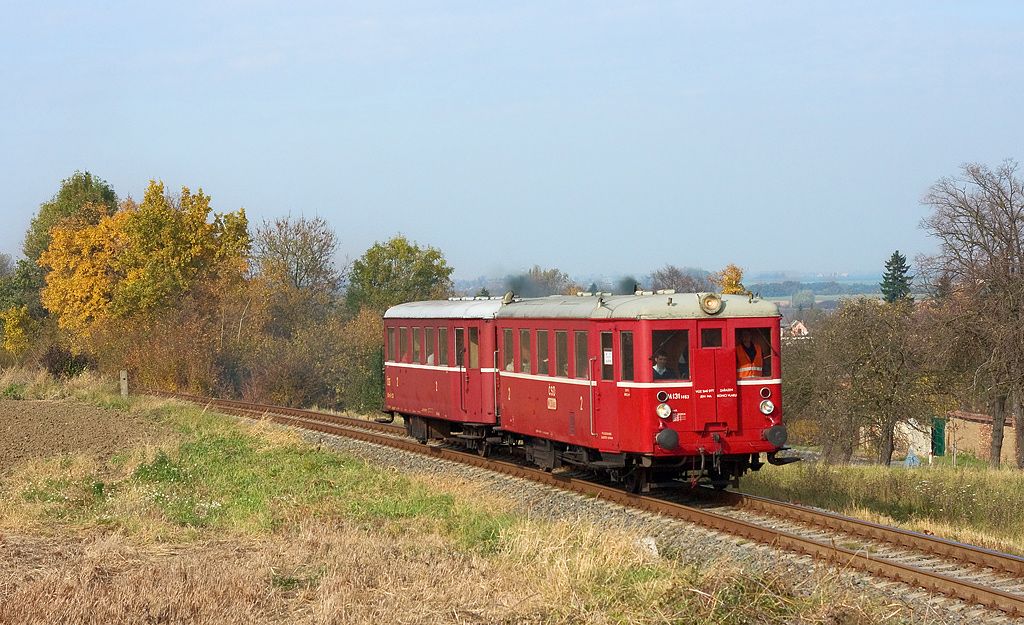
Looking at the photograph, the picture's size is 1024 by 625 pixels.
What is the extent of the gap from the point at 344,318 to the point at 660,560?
198ft

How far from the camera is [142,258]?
5122 centimetres

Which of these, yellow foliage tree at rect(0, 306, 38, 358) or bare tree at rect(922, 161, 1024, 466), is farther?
yellow foliage tree at rect(0, 306, 38, 358)

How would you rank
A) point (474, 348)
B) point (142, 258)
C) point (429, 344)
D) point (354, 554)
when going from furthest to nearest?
1. point (142, 258)
2. point (429, 344)
3. point (474, 348)
4. point (354, 554)

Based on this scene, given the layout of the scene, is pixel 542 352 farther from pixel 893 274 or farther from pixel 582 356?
pixel 893 274

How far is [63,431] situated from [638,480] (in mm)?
14652

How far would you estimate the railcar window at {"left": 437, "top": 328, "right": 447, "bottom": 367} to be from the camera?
21.9m

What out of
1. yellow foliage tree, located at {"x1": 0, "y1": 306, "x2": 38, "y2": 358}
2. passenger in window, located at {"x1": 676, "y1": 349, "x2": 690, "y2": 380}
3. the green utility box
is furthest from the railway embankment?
yellow foliage tree, located at {"x1": 0, "y1": 306, "x2": 38, "y2": 358}

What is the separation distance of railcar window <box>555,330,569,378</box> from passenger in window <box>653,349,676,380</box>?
6.63 ft

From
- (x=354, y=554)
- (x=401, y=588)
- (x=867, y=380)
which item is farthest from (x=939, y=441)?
(x=401, y=588)

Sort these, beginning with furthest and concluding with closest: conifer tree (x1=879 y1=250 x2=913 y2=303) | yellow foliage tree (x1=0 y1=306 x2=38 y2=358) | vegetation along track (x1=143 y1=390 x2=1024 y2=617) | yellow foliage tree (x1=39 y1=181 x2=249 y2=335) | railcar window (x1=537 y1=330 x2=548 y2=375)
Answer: conifer tree (x1=879 y1=250 x2=913 y2=303), yellow foliage tree (x1=0 y1=306 x2=38 y2=358), yellow foliage tree (x1=39 y1=181 x2=249 y2=335), railcar window (x1=537 y1=330 x2=548 y2=375), vegetation along track (x1=143 y1=390 x2=1024 y2=617)

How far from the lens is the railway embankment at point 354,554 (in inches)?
335

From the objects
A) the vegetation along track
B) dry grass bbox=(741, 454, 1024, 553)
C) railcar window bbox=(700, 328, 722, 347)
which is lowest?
dry grass bbox=(741, 454, 1024, 553)

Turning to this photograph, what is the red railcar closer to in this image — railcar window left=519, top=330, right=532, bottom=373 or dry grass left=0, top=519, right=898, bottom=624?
railcar window left=519, top=330, right=532, bottom=373

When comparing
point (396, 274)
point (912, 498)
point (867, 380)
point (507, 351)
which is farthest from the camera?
point (396, 274)
